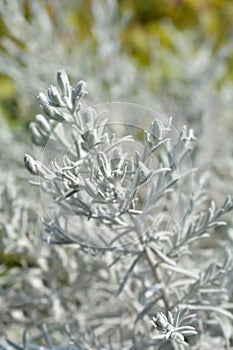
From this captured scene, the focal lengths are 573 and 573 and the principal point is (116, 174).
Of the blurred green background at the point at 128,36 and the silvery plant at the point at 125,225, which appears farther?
the blurred green background at the point at 128,36

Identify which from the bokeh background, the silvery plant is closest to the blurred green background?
the bokeh background

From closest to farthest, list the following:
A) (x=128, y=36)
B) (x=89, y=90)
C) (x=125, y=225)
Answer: (x=125, y=225) → (x=89, y=90) → (x=128, y=36)

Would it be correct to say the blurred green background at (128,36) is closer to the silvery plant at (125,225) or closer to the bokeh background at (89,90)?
the bokeh background at (89,90)

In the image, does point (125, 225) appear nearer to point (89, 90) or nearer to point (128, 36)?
point (89, 90)

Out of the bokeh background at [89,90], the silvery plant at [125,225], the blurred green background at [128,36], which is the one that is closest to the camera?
the silvery plant at [125,225]

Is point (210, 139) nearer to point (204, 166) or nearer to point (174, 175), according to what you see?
point (204, 166)

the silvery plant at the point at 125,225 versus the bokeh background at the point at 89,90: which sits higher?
the bokeh background at the point at 89,90

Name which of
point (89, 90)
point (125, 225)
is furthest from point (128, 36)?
point (125, 225)

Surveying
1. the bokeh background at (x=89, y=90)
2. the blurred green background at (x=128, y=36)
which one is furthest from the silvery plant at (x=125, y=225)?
the blurred green background at (x=128, y=36)

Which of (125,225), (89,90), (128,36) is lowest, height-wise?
(125,225)

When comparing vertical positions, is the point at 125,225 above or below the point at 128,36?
below
